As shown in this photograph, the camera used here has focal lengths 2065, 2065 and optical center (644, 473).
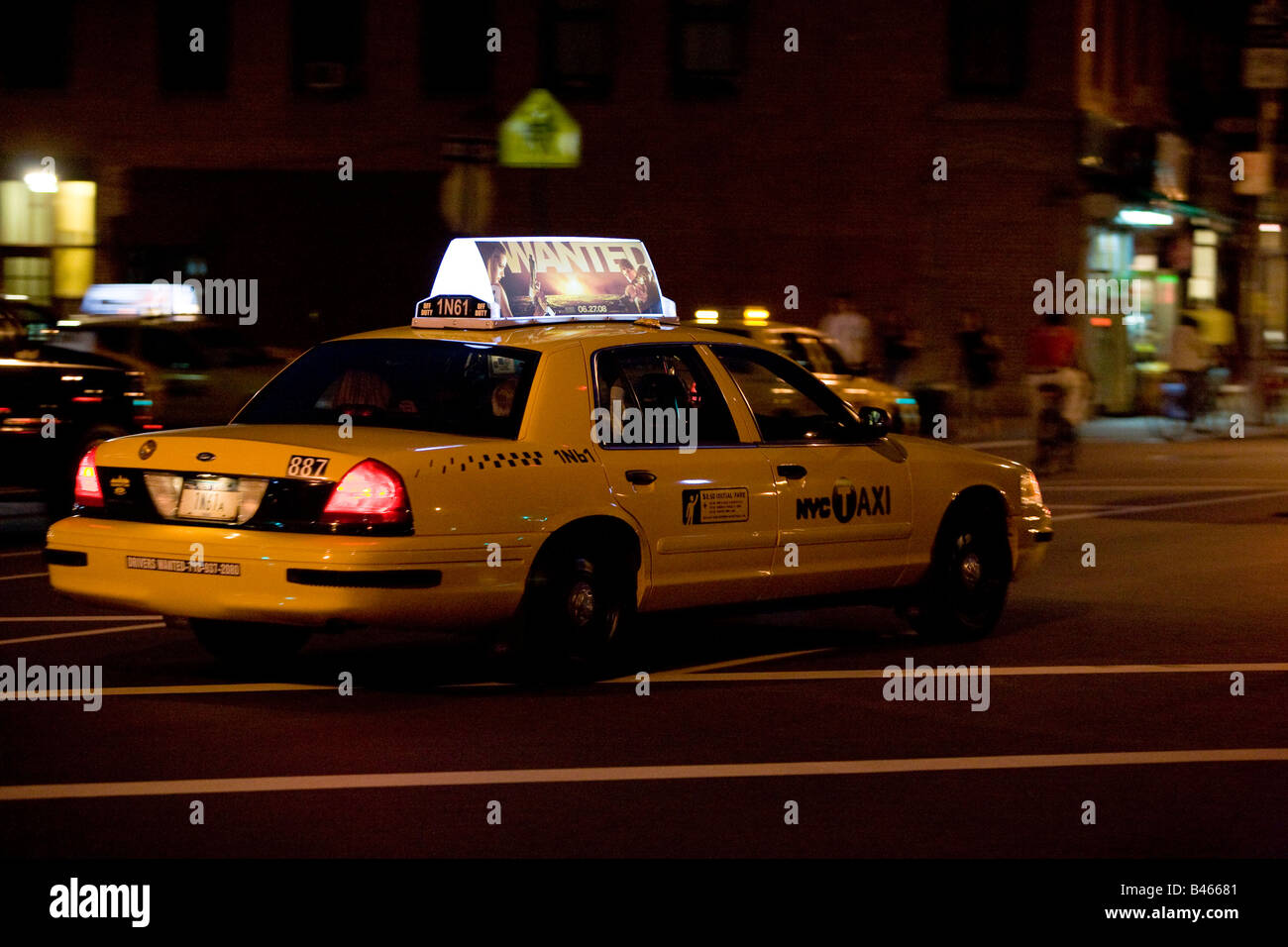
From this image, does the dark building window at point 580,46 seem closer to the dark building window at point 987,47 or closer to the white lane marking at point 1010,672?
the dark building window at point 987,47

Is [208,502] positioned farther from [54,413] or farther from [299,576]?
[54,413]

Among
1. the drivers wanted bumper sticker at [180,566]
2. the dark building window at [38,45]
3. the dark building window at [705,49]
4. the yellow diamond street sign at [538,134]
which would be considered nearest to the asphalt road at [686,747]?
the drivers wanted bumper sticker at [180,566]

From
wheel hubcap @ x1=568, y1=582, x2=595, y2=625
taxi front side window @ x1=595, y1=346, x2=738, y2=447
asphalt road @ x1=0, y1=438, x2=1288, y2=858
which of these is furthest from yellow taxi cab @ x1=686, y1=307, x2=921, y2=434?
wheel hubcap @ x1=568, y1=582, x2=595, y2=625

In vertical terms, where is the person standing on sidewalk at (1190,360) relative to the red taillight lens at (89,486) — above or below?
above

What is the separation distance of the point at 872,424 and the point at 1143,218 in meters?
24.8

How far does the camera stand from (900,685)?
913 centimetres

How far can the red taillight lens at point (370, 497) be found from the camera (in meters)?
8.13

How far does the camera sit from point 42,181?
33.1 m

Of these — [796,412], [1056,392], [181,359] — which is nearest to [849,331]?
[1056,392]

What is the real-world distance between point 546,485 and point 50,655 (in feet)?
9.02

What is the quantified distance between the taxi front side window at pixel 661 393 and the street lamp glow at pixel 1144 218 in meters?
24.2

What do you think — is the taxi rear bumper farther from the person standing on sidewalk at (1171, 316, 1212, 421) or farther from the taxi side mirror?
the person standing on sidewalk at (1171, 316, 1212, 421)
